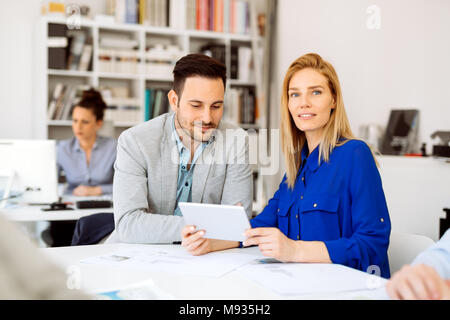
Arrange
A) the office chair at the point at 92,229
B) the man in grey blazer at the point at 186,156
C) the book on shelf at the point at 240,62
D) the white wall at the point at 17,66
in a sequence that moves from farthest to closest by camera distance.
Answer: the book on shelf at the point at 240,62
the white wall at the point at 17,66
the office chair at the point at 92,229
the man in grey blazer at the point at 186,156

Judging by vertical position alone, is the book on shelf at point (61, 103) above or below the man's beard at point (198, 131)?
above

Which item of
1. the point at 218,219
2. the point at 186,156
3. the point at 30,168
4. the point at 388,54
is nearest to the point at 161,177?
the point at 186,156

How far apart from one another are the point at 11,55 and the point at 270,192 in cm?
292

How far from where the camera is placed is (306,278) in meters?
1.13

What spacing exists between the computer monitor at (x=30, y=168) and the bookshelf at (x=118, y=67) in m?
1.76

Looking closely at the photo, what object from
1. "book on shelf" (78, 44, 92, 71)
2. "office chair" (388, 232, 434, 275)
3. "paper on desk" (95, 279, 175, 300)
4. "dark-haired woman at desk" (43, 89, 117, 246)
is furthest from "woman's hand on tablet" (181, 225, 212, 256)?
"book on shelf" (78, 44, 92, 71)

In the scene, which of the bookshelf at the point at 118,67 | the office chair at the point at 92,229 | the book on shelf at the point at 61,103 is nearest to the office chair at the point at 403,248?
the office chair at the point at 92,229

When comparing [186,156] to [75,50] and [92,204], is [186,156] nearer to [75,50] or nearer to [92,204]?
[92,204]

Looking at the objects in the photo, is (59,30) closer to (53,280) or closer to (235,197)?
(235,197)

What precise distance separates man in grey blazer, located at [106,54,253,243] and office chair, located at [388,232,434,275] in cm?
58

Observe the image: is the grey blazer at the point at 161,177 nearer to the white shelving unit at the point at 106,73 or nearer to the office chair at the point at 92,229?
the office chair at the point at 92,229

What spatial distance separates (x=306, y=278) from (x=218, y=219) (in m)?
0.29

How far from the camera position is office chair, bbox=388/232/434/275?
1430 mm

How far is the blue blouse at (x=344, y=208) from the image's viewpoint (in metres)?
1.37
